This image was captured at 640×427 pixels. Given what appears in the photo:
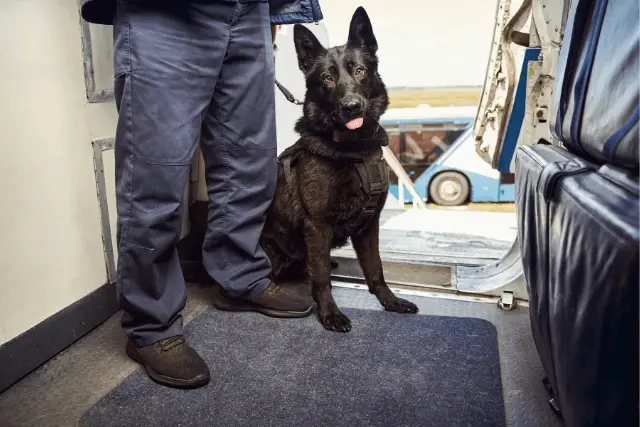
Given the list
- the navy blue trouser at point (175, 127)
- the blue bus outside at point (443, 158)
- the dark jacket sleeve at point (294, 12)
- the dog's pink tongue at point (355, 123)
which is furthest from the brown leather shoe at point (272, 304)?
the blue bus outside at point (443, 158)

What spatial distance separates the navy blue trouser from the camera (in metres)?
1.13

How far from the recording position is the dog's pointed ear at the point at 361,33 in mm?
1556

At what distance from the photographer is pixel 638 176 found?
525 millimetres

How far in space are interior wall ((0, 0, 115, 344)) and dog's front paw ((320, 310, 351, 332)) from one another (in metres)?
0.71

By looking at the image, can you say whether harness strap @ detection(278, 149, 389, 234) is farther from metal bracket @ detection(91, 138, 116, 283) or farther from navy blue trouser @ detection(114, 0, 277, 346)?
metal bracket @ detection(91, 138, 116, 283)

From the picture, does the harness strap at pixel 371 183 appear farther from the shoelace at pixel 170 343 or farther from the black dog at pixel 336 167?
the shoelace at pixel 170 343

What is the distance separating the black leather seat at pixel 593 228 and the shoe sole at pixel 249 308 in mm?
846

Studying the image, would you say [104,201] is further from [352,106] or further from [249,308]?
[352,106]

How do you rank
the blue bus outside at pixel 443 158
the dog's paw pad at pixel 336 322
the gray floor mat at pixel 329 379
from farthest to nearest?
the blue bus outside at pixel 443 158
the dog's paw pad at pixel 336 322
the gray floor mat at pixel 329 379

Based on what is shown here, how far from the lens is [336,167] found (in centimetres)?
153

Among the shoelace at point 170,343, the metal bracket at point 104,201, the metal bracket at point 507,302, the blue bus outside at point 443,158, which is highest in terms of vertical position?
the metal bracket at point 104,201

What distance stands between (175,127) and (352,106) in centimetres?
56

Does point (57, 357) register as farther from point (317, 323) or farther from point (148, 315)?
point (317, 323)

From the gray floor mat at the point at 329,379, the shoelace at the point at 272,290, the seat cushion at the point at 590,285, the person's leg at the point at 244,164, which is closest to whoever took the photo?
the seat cushion at the point at 590,285
